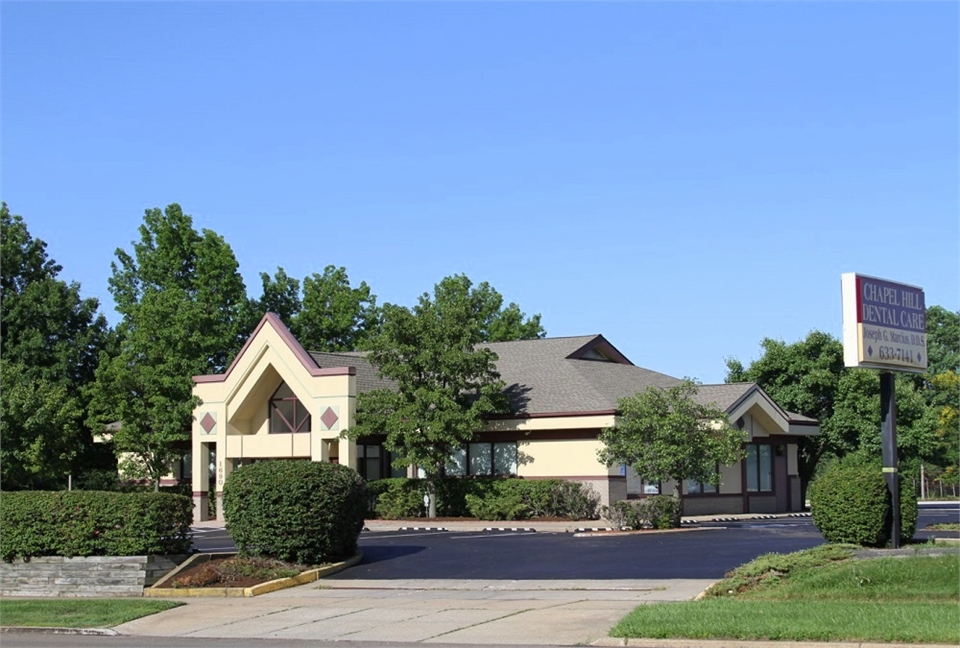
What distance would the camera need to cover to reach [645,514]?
3366 centimetres

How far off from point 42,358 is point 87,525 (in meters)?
36.2

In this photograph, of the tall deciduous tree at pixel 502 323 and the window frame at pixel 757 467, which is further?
the tall deciduous tree at pixel 502 323

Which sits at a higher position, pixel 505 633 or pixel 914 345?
pixel 914 345

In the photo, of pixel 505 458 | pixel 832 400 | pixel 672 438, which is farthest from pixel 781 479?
pixel 672 438

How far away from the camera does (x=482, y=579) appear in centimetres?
2247

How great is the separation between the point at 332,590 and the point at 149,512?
3993mm

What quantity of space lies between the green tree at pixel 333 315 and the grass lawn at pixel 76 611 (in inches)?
1644

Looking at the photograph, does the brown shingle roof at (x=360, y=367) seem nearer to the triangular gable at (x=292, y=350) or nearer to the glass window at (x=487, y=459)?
the triangular gable at (x=292, y=350)

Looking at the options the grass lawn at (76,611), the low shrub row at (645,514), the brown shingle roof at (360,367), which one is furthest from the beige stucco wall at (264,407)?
the grass lawn at (76,611)

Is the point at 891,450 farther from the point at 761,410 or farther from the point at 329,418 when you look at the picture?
the point at 329,418

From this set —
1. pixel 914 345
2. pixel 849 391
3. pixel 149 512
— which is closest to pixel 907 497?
pixel 914 345

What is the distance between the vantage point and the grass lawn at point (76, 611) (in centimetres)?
1847

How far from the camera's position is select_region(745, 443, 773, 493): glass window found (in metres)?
44.7

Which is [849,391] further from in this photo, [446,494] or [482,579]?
[482,579]
